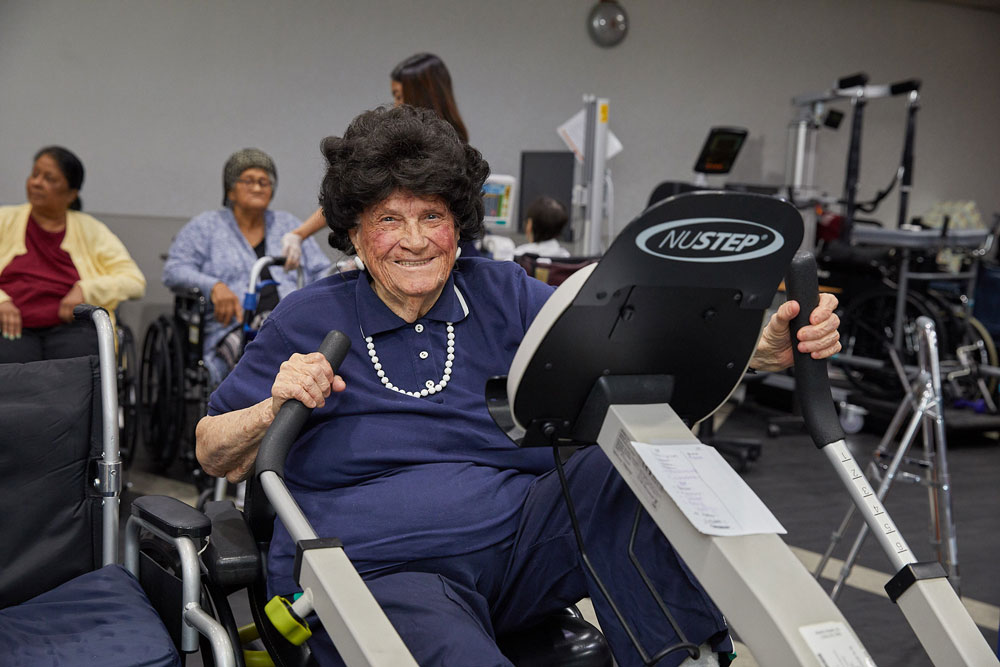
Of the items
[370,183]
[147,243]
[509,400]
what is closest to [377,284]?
[370,183]

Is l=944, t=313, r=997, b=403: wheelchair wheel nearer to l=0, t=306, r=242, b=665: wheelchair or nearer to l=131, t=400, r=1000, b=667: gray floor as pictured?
l=131, t=400, r=1000, b=667: gray floor

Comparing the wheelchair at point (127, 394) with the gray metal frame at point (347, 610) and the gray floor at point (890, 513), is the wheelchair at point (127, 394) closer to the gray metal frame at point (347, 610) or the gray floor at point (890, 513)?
the gray floor at point (890, 513)

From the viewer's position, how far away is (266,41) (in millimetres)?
5832

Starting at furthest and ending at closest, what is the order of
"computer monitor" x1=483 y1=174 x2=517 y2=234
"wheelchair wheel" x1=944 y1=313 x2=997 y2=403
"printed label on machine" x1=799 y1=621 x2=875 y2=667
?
"wheelchair wheel" x1=944 y1=313 x2=997 y2=403
"computer monitor" x1=483 y1=174 x2=517 y2=234
"printed label on machine" x1=799 y1=621 x2=875 y2=667

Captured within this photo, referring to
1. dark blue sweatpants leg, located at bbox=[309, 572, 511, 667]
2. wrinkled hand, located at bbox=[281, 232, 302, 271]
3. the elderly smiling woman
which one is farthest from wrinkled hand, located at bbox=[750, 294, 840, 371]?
wrinkled hand, located at bbox=[281, 232, 302, 271]

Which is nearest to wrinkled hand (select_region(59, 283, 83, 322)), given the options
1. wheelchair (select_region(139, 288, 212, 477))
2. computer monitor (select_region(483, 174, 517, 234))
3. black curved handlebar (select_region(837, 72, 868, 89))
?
wheelchair (select_region(139, 288, 212, 477))

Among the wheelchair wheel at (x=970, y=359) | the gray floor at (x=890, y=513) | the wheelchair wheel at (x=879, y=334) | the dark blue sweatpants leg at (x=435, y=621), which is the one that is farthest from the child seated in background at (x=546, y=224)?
the dark blue sweatpants leg at (x=435, y=621)

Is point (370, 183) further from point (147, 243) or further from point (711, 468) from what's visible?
point (147, 243)

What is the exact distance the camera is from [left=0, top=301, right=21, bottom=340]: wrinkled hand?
3152mm

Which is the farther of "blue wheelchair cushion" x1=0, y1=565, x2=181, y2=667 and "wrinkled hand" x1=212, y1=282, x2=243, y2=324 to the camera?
"wrinkled hand" x1=212, y1=282, x2=243, y2=324

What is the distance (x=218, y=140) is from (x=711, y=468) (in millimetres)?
5242

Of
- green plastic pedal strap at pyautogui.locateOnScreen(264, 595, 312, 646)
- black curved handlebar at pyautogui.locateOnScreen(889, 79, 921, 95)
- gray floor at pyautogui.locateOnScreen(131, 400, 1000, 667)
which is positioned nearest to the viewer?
green plastic pedal strap at pyautogui.locateOnScreen(264, 595, 312, 646)

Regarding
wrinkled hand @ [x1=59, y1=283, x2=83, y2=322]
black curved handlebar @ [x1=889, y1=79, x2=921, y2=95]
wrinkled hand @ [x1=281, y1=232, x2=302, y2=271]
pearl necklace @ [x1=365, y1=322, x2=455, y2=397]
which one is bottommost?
wrinkled hand @ [x1=59, y1=283, x2=83, y2=322]

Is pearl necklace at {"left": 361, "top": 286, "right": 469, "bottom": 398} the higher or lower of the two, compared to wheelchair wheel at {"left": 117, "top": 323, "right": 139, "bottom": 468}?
higher
